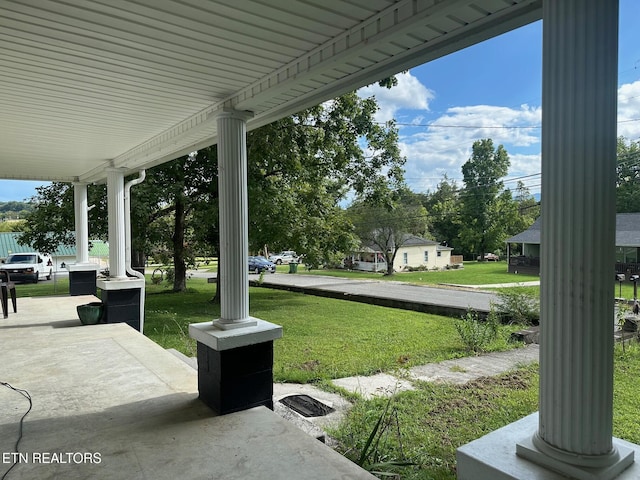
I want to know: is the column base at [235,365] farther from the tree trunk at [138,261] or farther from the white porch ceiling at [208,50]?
the tree trunk at [138,261]

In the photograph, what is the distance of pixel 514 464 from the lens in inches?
53.7

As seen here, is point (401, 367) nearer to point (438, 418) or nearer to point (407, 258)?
point (438, 418)

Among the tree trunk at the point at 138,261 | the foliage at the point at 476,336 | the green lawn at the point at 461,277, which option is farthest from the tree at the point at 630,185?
the green lawn at the point at 461,277

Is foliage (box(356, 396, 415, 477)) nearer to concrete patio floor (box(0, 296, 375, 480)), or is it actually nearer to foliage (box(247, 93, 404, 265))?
concrete patio floor (box(0, 296, 375, 480))

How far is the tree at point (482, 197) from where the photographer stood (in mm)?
34156

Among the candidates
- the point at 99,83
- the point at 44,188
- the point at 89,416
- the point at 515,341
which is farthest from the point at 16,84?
the point at 44,188

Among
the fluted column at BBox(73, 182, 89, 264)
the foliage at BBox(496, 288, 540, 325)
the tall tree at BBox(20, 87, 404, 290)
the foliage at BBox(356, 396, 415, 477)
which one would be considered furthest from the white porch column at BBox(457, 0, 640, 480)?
the fluted column at BBox(73, 182, 89, 264)

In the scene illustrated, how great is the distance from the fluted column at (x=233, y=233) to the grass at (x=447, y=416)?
133 cm

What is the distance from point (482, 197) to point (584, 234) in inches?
1439

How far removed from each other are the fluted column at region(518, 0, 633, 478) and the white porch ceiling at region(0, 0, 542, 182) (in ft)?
1.56

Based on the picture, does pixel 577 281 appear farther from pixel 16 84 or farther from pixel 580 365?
pixel 16 84

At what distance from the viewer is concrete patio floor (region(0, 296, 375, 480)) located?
7.39 feet

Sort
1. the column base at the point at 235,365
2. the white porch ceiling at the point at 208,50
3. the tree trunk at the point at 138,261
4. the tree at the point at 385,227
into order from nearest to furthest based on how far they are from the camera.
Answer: the white porch ceiling at the point at 208,50 → the column base at the point at 235,365 → the tree trunk at the point at 138,261 → the tree at the point at 385,227

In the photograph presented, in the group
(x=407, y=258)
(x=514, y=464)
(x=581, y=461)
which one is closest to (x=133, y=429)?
(x=514, y=464)
